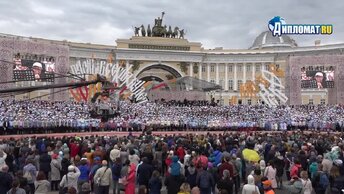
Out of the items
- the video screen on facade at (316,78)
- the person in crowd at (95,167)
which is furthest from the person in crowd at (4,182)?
the video screen on facade at (316,78)

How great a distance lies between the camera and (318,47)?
3250 inches

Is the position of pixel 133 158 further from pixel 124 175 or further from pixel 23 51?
pixel 23 51

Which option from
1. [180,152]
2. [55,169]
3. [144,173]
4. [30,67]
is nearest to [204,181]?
[144,173]

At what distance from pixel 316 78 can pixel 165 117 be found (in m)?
18.2

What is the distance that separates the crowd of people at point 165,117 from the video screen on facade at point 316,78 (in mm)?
2853

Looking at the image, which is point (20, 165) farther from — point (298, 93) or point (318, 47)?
point (318, 47)

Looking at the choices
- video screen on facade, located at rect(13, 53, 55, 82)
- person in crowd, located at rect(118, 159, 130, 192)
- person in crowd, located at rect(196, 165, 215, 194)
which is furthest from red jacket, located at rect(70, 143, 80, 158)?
video screen on facade, located at rect(13, 53, 55, 82)

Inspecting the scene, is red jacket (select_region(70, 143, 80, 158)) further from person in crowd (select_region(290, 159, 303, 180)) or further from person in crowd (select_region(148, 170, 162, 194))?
person in crowd (select_region(290, 159, 303, 180))

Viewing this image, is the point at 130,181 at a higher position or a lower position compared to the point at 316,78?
Answer: lower

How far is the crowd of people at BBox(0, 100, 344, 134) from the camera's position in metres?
35.4

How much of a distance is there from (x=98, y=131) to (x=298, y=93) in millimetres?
22869

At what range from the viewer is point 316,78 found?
4944 centimetres

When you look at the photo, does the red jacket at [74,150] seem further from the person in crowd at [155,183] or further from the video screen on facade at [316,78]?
the video screen on facade at [316,78]

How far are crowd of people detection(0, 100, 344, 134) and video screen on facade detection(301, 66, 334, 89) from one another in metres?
2.85
